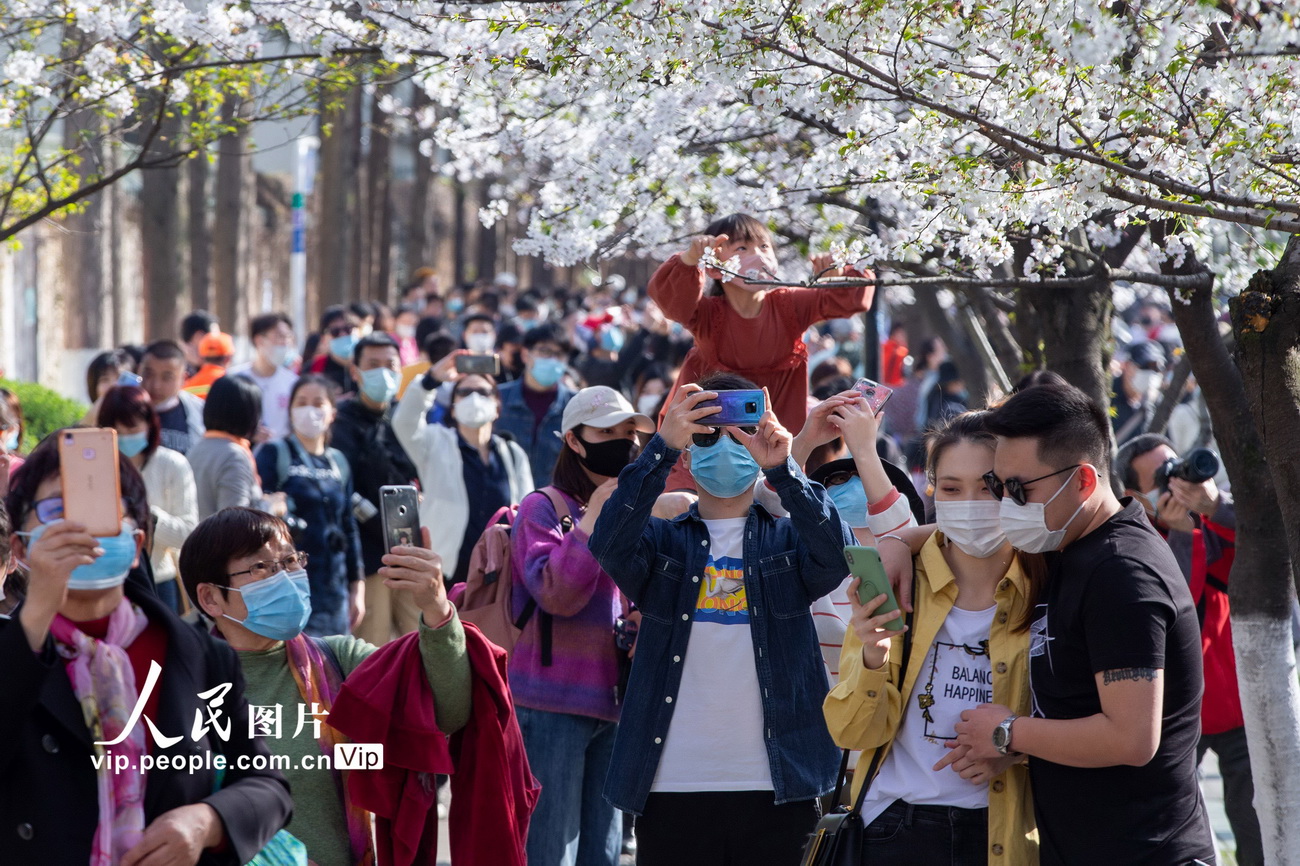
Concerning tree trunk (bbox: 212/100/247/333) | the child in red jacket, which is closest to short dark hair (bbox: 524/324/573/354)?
the child in red jacket

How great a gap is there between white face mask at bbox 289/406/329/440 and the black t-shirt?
5256 mm

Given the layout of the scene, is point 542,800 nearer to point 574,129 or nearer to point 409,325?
point 574,129

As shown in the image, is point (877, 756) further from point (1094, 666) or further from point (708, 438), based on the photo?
point (708, 438)

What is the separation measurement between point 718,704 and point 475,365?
4.76m

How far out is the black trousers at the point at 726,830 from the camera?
4.27 meters

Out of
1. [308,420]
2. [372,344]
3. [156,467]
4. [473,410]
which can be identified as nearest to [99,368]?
[372,344]

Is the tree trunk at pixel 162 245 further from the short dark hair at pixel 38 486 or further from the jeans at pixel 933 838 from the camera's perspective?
the jeans at pixel 933 838

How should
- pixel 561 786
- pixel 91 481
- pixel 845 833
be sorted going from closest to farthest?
pixel 91 481 < pixel 845 833 < pixel 561 786

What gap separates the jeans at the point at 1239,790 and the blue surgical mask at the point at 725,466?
2.67m

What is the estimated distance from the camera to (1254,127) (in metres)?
3.81

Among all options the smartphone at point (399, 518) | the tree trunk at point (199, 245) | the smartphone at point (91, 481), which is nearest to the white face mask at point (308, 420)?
the smartphone at point (399, 518)

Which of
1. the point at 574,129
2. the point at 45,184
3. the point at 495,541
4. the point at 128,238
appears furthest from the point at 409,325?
the point at 128,238

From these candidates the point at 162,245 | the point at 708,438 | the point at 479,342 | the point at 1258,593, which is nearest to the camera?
the point at 708,438

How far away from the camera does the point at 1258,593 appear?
4.87 meters
